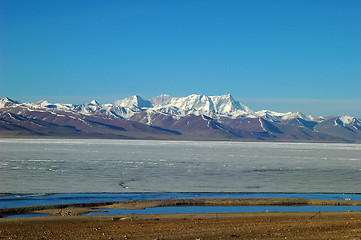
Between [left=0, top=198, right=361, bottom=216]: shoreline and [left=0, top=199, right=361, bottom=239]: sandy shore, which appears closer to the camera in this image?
[left=0, top=199, right=361, bottom=239]: sandy shore

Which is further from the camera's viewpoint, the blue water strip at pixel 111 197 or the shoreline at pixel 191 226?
the blue water strip at pixel 111 197

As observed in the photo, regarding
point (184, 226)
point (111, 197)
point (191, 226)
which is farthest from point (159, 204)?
point (191, 226)

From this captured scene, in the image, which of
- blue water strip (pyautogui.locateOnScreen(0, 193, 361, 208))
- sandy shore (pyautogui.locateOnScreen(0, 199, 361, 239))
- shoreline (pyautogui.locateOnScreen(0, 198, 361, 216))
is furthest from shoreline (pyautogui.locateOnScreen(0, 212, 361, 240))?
blue water strip (pyautogui.locateOnScreen(0, 193, 361, 208))

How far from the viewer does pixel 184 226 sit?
91.0 feet

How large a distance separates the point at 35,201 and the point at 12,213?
5690 mm

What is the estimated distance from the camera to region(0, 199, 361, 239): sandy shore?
24.3 m

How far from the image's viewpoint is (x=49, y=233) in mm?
25297

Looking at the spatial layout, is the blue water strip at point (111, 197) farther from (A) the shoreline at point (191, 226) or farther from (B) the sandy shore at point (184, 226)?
(A) the shoreline at point (191, 226)

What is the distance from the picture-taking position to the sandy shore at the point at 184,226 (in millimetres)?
24328

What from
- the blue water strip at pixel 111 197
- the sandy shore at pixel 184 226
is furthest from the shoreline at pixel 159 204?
the blue water strip at pixel 111 197

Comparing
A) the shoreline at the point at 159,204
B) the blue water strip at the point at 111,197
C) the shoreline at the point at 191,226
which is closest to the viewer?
the shoreline at the point at 191,226

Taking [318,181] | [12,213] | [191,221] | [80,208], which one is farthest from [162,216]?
[318,181]

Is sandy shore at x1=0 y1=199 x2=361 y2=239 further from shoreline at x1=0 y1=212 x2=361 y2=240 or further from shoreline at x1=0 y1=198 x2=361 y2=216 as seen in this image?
shoreline at x1=0 y1=198 x2=361 y2=216

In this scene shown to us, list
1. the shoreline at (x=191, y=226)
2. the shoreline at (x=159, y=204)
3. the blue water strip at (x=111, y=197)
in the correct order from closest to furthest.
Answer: the shoreline at (x=191, y=226), the shoreline at (x=159, y=204), the blue water strip at (x=111, y=197)
